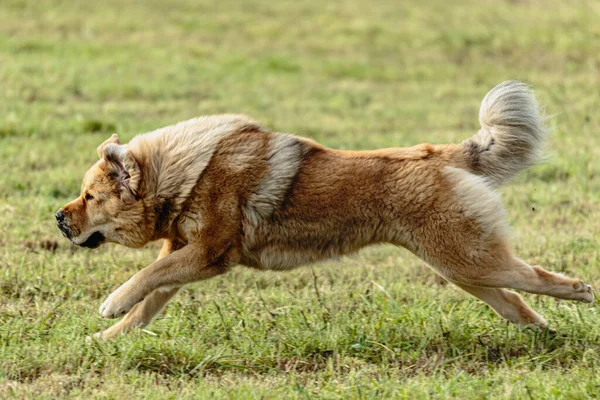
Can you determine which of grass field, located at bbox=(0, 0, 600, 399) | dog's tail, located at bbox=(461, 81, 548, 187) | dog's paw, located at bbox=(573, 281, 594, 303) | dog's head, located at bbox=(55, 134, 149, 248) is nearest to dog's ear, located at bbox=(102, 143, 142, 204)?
dog's head, located at bbox=(55, 134, 149, 248)

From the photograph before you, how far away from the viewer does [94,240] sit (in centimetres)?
582

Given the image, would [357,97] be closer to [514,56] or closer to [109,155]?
[514,56]

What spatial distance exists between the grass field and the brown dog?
34 cm

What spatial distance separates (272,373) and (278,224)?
978 millimetres

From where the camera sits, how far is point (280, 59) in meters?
15.6

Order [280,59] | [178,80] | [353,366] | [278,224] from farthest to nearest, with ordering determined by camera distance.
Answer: [280,59]
[178,80]
[278,224]
[353,366]

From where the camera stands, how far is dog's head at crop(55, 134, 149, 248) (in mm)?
5656

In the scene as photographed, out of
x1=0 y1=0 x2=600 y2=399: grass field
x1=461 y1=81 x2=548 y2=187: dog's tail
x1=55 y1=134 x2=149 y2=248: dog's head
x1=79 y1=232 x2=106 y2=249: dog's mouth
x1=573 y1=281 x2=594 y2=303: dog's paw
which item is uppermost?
x1=461 y1=81 x2=548 y2=187: dog's tail

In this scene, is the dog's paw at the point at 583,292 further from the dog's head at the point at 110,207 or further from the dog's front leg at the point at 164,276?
the dog's head at the point at 110,207

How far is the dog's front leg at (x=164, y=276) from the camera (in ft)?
17.9

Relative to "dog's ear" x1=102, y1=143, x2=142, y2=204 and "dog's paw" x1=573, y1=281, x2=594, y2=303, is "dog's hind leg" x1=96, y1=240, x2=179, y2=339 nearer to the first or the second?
"dog's ear" x1=102, y1=143, x2=142, y2=204

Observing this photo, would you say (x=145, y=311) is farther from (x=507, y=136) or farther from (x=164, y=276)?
(x=507, y=136)

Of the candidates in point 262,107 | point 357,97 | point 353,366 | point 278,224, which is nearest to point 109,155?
point 278,224

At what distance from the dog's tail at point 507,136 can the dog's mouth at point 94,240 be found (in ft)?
7.47
